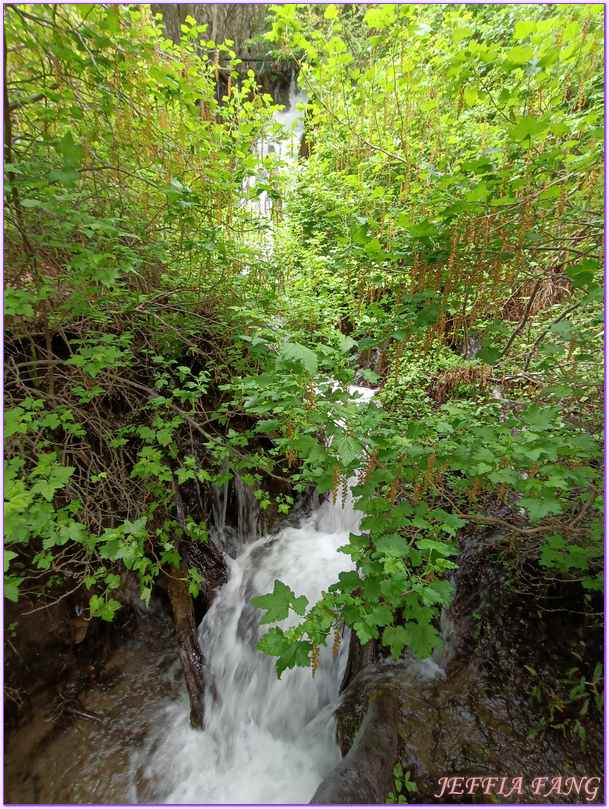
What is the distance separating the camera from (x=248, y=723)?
13.4 ft

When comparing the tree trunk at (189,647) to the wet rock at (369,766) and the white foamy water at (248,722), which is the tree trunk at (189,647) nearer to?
the white foamy water at (248,722)

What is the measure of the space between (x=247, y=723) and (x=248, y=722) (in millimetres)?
14

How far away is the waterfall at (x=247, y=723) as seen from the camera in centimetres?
351

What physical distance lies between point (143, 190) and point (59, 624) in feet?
15.0

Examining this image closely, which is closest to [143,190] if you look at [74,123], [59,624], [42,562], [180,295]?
[74,123]

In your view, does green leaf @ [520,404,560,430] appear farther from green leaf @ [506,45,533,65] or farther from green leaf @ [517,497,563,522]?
green leaf @ [506,45,533,65]

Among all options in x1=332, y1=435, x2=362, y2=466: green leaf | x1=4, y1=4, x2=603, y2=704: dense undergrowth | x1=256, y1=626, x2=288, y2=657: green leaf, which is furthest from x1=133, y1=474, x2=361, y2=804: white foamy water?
x1=332, y1=435, x2=362, y2=466: green leaf

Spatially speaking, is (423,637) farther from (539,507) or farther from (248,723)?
(248,723)

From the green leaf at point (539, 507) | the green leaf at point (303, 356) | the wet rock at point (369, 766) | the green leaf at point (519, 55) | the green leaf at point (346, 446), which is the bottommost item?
the wet rock at point (369, 766)

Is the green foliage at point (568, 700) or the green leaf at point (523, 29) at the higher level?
the green leaf at point (523, 29)

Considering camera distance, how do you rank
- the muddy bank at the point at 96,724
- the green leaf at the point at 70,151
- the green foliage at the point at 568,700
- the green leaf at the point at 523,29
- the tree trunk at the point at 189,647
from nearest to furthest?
the green leaf at the point at 523,29 → the green leaf at the point at 70,151 → the green foliage at the point at 568,700 → the muddy bank at the point at 96,724 → the tree trunk at the point at 189,647

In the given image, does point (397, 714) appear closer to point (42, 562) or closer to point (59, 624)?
point (42, 562)

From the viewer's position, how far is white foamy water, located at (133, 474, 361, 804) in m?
3.52

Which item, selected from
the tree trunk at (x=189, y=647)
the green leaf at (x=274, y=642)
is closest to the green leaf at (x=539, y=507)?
the green leaf at (x=274, y=642)
